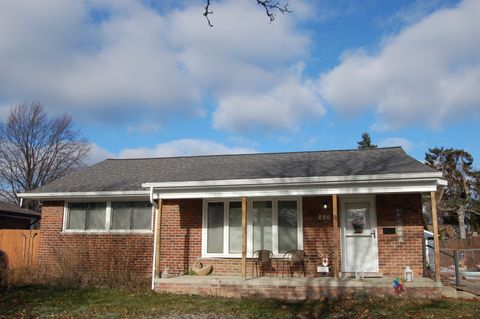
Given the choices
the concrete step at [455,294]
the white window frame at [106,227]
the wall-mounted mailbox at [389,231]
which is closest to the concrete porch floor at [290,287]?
the concrete step at [455,294]

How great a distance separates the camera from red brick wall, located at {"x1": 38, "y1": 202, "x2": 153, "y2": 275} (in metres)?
13.3

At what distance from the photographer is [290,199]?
1241cm

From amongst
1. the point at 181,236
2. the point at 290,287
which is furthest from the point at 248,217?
the point at 290,287

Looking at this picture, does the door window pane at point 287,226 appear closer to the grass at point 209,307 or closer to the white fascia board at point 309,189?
the white fascia board at point 309,189

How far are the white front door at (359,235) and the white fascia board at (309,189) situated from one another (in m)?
1.47

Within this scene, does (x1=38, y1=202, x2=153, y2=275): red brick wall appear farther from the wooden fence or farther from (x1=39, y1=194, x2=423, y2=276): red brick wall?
the wooden fence

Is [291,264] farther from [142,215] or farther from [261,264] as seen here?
[142,215]

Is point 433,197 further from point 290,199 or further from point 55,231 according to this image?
point 55,231

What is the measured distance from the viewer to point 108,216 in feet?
45.7

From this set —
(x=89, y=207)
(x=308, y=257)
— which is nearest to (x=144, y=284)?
(x=89, y=207)

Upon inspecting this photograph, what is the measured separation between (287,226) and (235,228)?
151 cm

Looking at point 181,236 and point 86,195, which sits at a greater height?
point 86,195

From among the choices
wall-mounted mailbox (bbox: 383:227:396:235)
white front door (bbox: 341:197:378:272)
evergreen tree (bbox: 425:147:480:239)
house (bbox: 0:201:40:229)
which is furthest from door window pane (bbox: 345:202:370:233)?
evergreen tree (bbox: 425:147:480:239)

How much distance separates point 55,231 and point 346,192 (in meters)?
9.44
